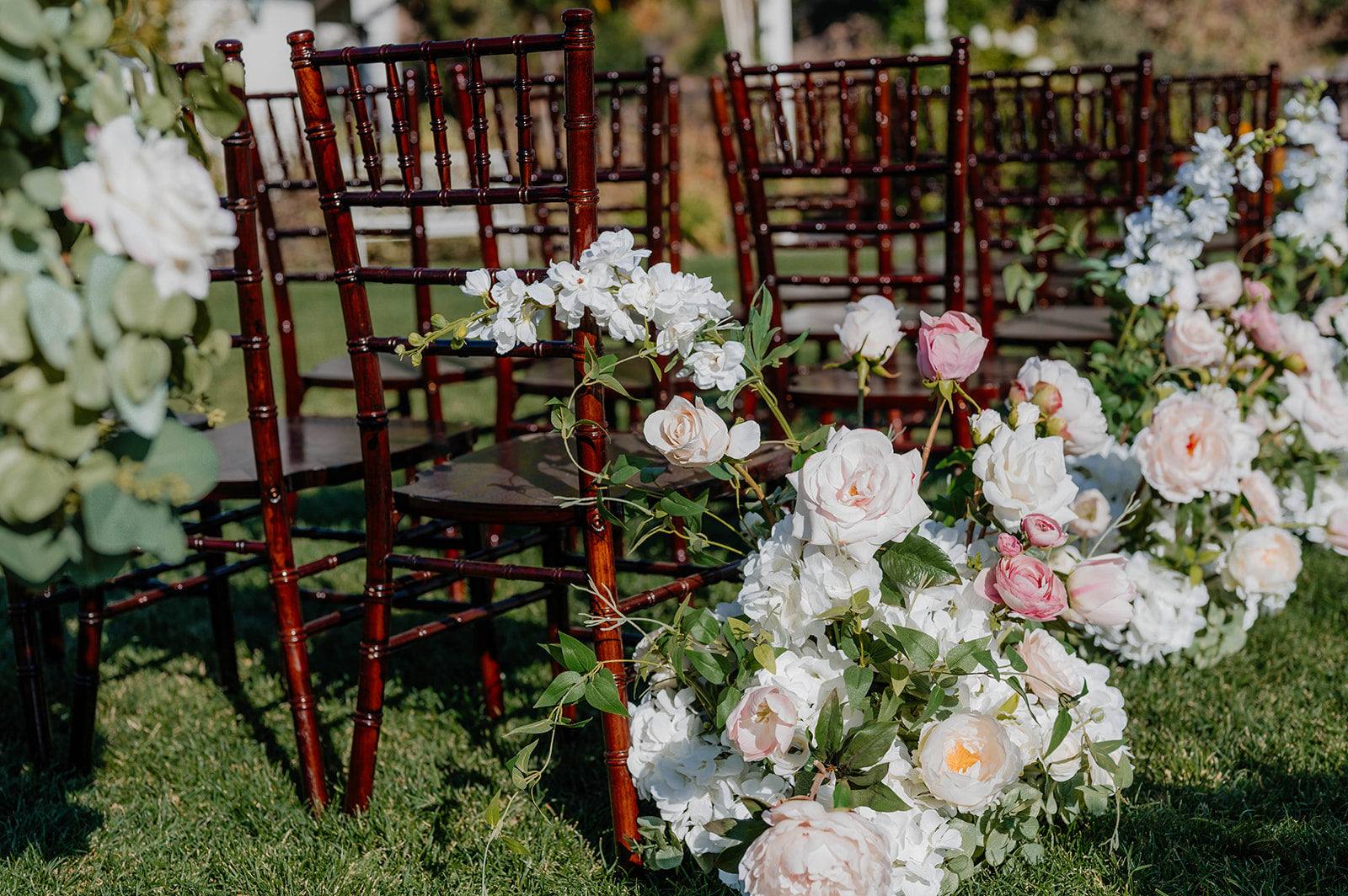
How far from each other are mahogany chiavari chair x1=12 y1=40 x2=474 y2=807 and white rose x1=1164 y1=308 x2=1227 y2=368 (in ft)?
4.23

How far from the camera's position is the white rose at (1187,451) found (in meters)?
1.88

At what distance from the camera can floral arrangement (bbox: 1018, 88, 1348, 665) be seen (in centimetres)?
208

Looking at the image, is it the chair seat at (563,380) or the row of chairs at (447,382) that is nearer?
the row of chairs at (447,382)

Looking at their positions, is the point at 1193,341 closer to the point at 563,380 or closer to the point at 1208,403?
the point at 1208,403

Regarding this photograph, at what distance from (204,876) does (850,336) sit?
120 cm

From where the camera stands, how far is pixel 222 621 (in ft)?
7.55

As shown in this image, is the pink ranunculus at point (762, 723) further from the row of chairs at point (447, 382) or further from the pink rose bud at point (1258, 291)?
the pink rose bud at point (1258, 291)

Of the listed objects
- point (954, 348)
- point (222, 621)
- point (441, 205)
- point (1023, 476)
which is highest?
point (441, 205)

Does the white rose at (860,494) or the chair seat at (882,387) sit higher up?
the white rose at (860,494)

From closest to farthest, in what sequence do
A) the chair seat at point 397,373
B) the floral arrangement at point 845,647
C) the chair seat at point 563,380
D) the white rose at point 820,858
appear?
the white rose at point 820,858, the floral arrangement at point 845,647, the chair seat at point 563,380, the chair seat at point 397,373

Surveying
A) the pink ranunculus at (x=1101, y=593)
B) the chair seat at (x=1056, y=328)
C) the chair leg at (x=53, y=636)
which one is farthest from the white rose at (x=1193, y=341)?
the chair leg at (x=53, y=636)

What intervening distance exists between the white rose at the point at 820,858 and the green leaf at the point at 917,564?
29cm

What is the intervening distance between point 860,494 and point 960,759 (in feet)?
1.14

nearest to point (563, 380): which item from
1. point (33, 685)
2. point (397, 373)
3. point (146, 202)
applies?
point (397, 373)
